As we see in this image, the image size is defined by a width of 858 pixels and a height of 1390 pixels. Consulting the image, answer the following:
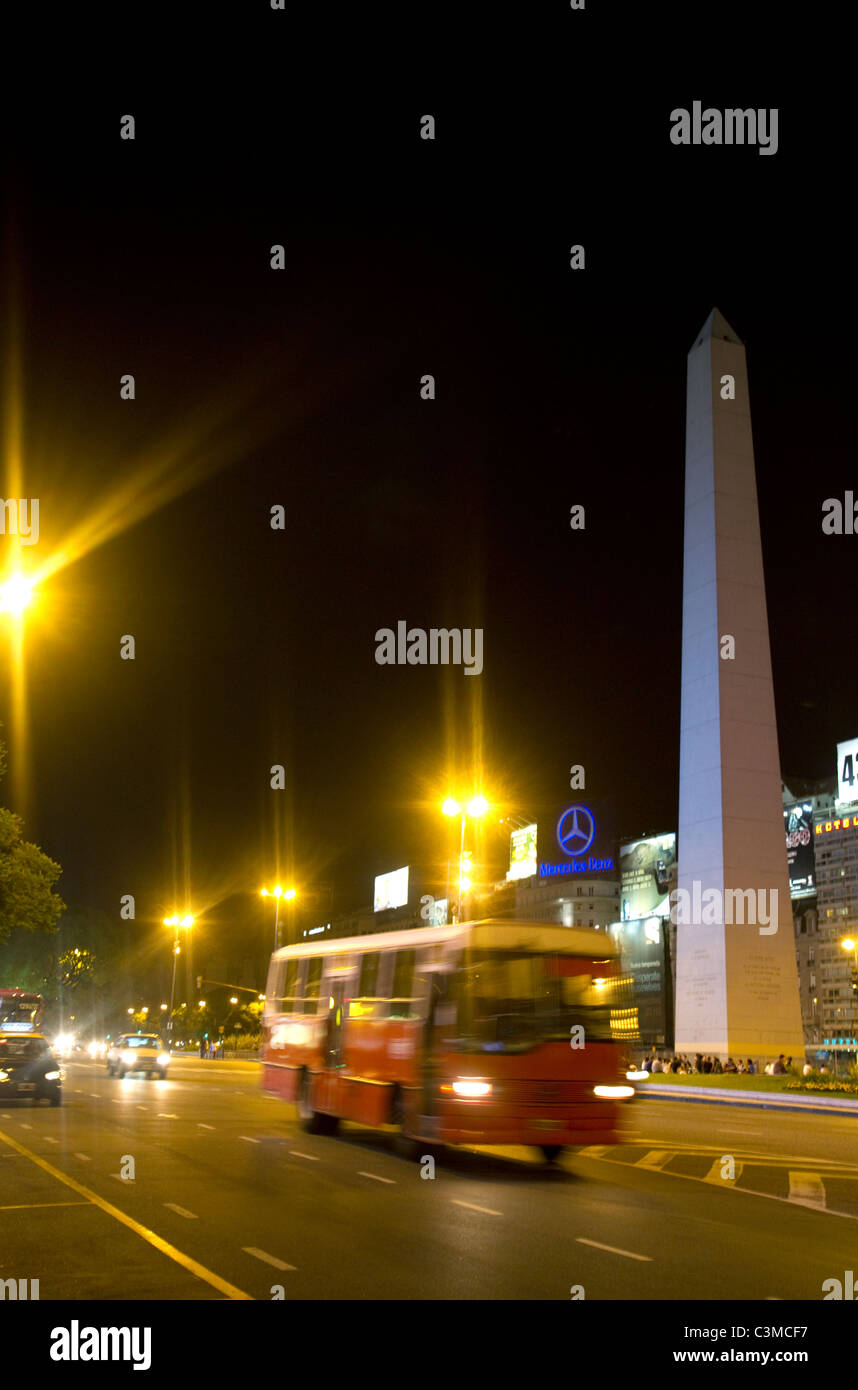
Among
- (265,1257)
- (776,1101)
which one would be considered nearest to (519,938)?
(265,1257)

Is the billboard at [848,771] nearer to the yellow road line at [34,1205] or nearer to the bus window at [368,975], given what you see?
the bus window at [368,975]

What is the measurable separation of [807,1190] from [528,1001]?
3.76 metres

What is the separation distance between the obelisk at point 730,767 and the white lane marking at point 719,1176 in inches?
1058

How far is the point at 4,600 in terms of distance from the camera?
866 inches

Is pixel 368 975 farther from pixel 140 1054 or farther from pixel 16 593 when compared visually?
pixel 140 1054

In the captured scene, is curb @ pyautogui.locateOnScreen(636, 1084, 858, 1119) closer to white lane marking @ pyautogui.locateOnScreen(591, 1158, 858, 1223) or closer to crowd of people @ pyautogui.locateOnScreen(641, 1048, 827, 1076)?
crowd of people @ pyautogui.locateOnScreen(641, 1048, 827, 1076)

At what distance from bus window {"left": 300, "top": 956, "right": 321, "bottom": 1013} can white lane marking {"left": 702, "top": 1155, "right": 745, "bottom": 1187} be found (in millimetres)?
6628

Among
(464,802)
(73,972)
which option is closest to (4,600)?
(464,802)

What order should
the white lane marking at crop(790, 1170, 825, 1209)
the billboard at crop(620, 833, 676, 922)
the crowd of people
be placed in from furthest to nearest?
1. the billboard at crop(620, 833, 676, 922)
2. the crowd of people
3. the white lane marking at crop(790, 1170, 825, 1209)

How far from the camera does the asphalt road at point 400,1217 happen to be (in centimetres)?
916

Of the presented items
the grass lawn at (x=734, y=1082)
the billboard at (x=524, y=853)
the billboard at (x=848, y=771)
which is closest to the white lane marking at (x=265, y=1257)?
the grass lawn at (x=734, y=1082)

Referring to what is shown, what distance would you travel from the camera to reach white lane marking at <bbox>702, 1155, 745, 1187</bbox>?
16203mm

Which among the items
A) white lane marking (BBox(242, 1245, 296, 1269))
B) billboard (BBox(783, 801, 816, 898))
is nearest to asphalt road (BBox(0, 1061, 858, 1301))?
white lane marking (BBox(242, 1245, 296, 1269))
